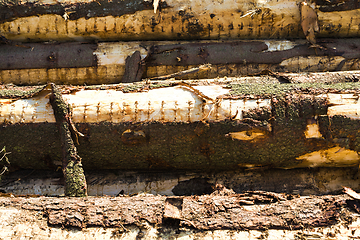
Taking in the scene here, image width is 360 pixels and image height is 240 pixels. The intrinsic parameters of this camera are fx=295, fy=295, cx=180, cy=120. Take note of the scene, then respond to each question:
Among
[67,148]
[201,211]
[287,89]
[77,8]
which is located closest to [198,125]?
[201,211]

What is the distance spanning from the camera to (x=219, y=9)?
405 cm

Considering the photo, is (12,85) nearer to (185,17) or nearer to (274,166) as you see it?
(185,17)

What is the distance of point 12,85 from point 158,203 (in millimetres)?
2620

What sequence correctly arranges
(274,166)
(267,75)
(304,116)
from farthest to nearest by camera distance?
(267,75), (274,166), (304,116)

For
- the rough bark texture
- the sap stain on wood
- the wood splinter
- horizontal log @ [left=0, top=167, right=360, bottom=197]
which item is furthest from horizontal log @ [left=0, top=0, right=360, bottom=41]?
the rough bark texture

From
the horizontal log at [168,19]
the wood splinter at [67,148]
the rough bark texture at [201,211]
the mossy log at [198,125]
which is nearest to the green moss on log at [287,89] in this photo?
the mossy log at [198,125]

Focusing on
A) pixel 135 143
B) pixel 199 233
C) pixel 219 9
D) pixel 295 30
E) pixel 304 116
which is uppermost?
pixel 219 9

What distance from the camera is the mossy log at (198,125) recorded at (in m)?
2.94

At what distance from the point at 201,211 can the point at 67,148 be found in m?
1.52

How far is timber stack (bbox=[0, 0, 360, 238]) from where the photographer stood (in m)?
2.98

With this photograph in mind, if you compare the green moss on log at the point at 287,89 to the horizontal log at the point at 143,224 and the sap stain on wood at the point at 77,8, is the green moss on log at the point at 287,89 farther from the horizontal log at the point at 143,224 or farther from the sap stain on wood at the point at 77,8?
the sap stain on wood at the point at 77,8

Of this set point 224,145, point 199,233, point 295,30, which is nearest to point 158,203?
point 199,233

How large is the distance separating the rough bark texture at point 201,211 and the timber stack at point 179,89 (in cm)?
41

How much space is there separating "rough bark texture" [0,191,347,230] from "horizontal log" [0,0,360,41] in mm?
2486
